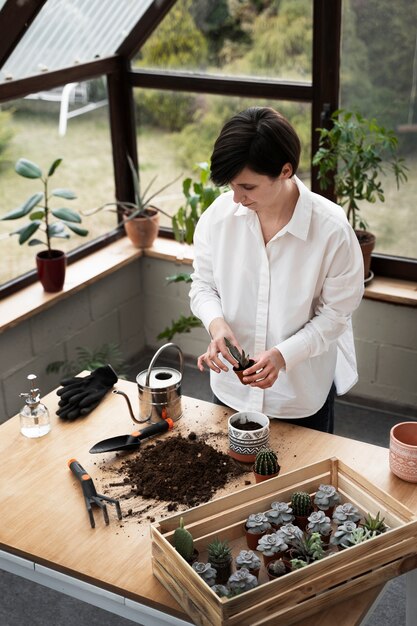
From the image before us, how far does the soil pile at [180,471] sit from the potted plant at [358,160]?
5.67 ft

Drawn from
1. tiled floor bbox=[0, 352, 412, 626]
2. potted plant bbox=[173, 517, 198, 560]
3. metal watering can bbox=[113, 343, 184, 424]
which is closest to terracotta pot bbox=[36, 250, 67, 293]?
tiled floor bbox=[0, 352, 412, 626]

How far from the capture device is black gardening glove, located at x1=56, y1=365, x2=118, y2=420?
8.30 ft

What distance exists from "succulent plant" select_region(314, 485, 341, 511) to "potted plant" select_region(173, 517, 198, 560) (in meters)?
0.35

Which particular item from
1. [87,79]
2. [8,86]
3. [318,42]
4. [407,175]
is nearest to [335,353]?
[407,175]

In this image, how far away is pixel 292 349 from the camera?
91.7 inches

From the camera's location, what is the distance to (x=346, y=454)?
231cm

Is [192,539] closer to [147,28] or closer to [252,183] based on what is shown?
[252,183]

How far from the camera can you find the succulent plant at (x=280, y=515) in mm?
1972

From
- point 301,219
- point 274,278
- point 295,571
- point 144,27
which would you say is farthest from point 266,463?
point 144,27

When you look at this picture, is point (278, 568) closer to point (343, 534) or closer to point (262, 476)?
point (343, 534)

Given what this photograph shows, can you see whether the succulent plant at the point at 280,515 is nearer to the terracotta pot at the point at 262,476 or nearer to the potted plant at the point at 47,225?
the terracotta pot at the point at 262,476

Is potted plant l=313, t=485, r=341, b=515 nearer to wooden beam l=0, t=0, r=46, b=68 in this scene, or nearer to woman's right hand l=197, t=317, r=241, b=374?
woman's right hand l=197, t=317, r=241, b=374

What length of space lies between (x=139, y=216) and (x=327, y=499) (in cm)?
269

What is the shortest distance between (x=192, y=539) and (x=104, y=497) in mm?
348
